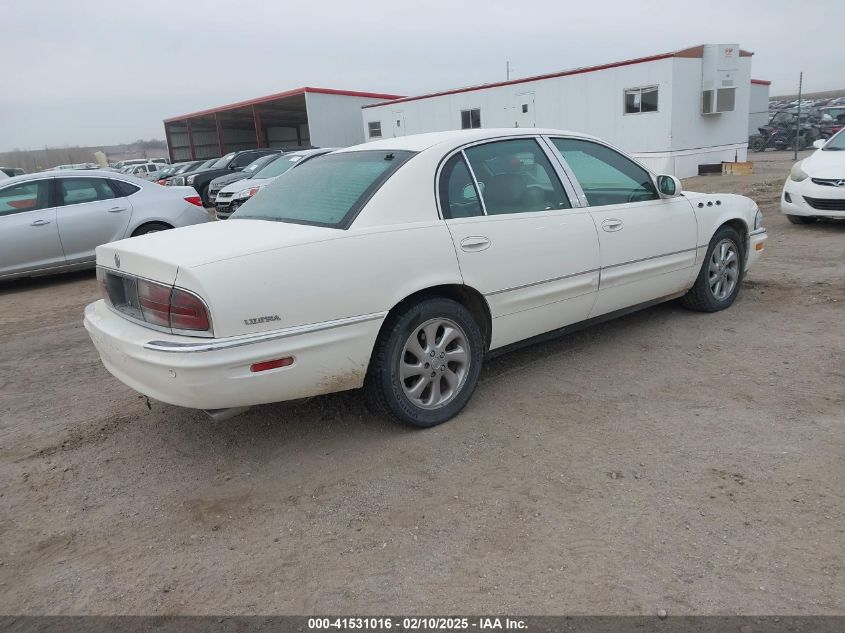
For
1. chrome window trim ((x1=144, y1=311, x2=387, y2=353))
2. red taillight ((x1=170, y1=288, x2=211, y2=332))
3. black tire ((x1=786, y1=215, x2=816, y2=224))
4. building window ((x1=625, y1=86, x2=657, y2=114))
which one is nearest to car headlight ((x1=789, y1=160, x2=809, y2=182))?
black tire ((x1=786, y1=215, x2=816, y2=224))

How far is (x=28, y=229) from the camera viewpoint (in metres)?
8.36

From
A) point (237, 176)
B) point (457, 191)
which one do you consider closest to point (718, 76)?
point (237, 176)

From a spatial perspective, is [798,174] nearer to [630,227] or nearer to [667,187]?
[667,187]

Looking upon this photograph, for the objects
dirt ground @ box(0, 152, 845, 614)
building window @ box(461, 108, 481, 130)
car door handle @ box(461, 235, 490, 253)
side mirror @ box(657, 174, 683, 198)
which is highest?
building window @ box(461, 108, 481, 130)

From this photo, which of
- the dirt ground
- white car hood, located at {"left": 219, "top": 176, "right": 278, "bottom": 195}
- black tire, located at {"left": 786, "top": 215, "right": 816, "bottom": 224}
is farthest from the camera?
white car hood, located at {"left": 219, "top": 176, "right": 278, "bottom": 195}

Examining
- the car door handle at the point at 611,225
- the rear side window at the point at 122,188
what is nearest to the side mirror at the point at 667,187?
the car door handle at the point at 611,225

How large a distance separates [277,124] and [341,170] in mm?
41032

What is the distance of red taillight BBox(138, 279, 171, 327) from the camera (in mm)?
3084

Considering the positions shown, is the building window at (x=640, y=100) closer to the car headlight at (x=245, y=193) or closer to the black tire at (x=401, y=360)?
the car headlight at (x=245, y=193)

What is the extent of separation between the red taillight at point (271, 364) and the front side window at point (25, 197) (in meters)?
7.07

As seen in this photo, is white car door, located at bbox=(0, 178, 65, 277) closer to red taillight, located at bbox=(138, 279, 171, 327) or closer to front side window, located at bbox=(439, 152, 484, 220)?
red taillight, located at bbox=(138, 279, 171, 327)

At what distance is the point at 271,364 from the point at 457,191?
1.48 meters

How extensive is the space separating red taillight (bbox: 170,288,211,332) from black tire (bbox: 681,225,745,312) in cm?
390

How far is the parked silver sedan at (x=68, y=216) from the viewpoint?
8.38 metres
